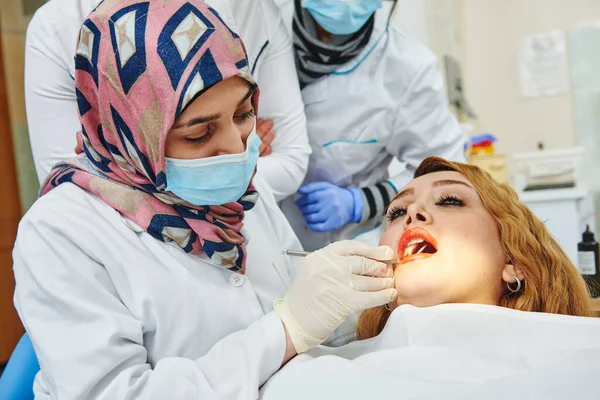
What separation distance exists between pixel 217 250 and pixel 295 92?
830mm

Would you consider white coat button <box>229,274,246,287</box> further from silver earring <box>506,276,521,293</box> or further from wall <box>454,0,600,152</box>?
wall <box>454,0,600,152</box>

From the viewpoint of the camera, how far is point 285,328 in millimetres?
1265

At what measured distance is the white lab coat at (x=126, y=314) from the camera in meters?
1.13

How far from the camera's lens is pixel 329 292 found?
124cm

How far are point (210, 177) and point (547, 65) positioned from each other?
177 inches

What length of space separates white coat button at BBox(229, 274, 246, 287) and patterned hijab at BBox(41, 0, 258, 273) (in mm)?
33

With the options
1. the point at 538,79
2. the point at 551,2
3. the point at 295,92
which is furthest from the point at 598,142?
the point at 295,92

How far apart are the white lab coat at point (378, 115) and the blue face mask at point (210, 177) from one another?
0.87 metres

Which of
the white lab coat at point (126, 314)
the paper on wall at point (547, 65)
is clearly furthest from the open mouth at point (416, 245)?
the paper on wall at point (547, 65)

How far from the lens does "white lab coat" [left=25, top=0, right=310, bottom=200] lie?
1.71 m

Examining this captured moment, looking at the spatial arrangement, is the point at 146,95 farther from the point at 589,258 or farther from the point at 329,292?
the point at 589,258

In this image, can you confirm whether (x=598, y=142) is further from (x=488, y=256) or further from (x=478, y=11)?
(x=488, y=256)

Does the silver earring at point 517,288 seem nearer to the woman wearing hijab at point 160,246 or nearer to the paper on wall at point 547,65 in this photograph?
the woman wearing hijab at point 160,246

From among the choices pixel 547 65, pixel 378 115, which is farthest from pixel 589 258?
pixel 547 65
